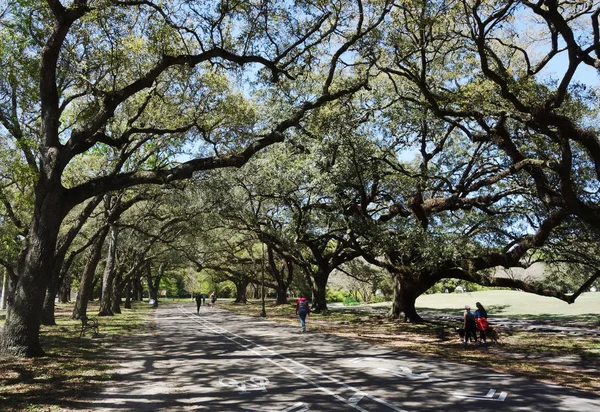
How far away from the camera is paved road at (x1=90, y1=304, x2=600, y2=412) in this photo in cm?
760

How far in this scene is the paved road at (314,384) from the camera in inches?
299

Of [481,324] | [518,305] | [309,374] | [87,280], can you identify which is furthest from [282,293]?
[309,374]

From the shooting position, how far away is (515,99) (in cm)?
1252

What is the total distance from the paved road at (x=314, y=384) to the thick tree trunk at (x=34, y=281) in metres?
2.59

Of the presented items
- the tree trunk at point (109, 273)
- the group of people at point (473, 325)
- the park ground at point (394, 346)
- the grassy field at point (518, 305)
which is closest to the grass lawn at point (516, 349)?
the park ground at point (394, 346)

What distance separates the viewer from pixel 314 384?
924cm

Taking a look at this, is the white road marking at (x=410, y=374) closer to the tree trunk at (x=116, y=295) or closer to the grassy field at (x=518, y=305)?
the grassy field at (x=518, y=305)

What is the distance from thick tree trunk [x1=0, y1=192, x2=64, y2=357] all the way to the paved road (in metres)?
2.59

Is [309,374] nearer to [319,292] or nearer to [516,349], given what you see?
[516,349]

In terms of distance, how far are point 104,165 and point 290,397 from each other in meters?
19.3

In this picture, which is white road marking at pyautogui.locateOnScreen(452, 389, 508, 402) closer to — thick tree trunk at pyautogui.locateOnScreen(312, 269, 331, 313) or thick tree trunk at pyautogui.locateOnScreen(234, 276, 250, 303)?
thick tree trunk at pyautogui.locateOnScreen(312, 269, 331, 313)

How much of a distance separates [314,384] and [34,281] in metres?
7.94

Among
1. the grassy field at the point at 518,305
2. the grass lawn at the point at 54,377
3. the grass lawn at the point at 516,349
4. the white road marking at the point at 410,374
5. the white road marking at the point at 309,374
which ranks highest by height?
the grass lawn at the point at 54,377

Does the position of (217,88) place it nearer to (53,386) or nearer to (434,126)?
(434,126)
